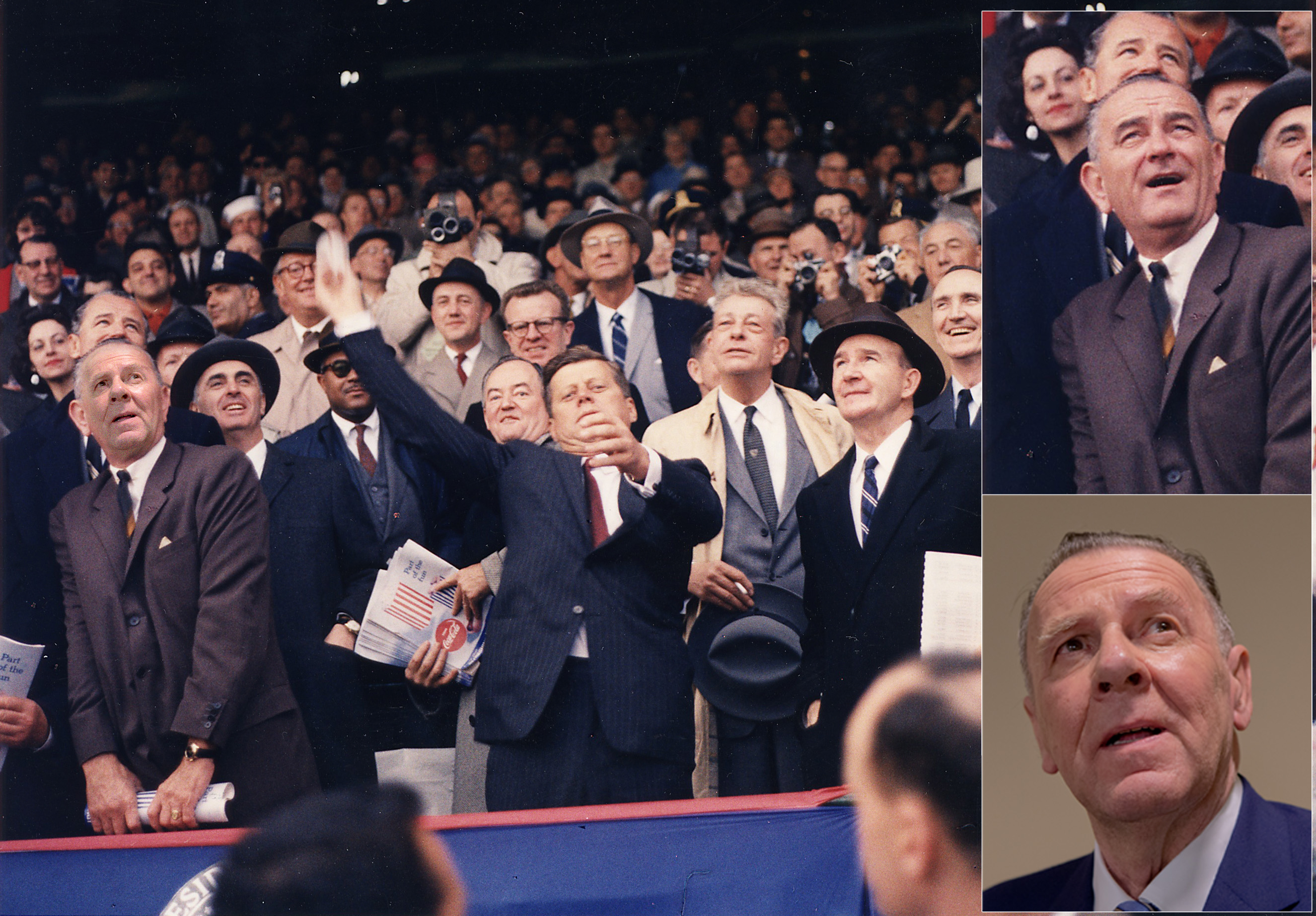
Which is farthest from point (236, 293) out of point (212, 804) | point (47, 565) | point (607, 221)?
point (212, 804)

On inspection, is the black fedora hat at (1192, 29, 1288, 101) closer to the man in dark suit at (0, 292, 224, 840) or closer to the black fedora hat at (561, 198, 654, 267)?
the black fedora hat at (561, 198, 654, 267)

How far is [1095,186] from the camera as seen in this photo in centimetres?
473

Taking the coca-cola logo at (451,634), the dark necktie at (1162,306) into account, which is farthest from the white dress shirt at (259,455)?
the dark necktie at (1162,306)

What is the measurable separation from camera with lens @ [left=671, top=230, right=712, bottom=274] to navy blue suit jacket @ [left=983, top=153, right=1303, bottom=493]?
Result: 110 centimetres

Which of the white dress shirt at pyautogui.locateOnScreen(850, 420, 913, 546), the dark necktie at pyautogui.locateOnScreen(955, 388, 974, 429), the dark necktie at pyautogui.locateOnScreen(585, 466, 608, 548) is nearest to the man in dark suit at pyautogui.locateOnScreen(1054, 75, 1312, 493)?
the dark necktie at pyautogui.locateOnScreen(955, 388, 974, 429)

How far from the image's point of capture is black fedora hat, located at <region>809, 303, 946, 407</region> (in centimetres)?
468

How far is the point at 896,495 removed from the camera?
4.64 m

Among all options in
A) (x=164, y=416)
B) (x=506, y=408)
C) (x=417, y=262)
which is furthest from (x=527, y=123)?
(x=164, y=416)

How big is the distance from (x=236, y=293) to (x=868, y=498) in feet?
8.78

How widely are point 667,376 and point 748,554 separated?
77 cm

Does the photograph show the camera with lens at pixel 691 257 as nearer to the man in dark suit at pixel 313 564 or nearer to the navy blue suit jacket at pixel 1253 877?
the man in dark suit at pixel 313 564

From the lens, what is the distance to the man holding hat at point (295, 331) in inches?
188

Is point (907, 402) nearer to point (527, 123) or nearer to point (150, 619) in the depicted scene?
point (527, 123)

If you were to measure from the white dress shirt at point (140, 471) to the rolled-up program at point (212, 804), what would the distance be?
3.67 ft
